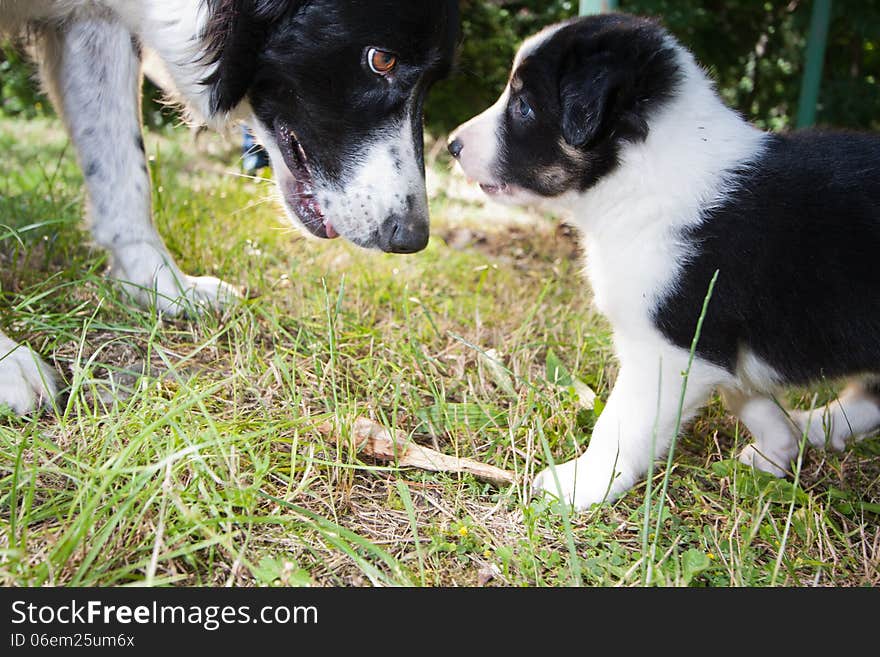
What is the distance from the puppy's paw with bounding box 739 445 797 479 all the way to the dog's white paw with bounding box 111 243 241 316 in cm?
155

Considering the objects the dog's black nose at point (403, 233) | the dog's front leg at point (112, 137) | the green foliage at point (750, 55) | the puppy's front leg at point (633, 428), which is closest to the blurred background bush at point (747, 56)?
the green foliage at point (750, 55)

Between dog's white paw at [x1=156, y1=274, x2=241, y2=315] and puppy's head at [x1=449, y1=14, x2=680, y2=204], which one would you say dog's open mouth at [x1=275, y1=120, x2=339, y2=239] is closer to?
dog's white paw at [x1=156, y1=274, x2=241, y2=315]

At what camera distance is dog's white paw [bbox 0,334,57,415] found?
187 centimetres

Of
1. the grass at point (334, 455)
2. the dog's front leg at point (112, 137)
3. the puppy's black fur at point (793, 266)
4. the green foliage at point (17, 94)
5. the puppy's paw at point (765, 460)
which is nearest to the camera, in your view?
the grass at point (334, 455)

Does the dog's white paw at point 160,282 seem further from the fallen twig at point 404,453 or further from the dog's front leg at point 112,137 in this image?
the fallen twig at point 404,453

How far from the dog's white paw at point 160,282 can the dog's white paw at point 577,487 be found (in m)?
1.15

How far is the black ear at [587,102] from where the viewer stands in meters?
1.88

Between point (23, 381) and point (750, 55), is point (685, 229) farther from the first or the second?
point (750, 55)

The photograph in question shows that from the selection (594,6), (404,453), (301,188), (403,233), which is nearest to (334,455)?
(404,453)

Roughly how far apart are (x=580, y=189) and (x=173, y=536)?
1267mm

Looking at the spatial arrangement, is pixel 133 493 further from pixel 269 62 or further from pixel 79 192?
pixel 79 192

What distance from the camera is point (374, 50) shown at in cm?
215

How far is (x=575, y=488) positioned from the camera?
1.86 metres

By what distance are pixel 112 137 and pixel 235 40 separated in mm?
699
